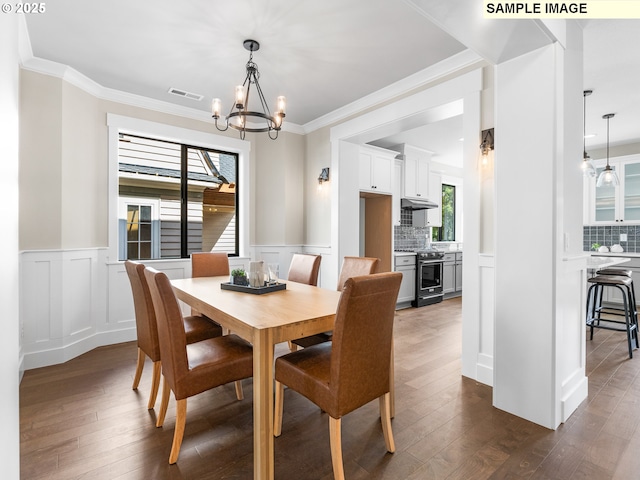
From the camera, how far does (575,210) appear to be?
7.37ft

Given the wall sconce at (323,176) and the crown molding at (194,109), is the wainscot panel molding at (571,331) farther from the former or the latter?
the wall sconce at (323,176)

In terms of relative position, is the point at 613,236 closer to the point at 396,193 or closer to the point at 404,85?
the point at 396,193

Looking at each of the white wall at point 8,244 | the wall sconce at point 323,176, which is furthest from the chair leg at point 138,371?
the wall sconce at point 323,176

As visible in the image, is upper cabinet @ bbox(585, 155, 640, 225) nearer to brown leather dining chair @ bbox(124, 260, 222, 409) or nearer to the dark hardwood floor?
the dark hardwood floor

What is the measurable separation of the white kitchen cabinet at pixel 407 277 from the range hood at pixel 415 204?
2.93 feet

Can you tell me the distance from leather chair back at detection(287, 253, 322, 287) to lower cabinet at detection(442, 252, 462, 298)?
3579mm

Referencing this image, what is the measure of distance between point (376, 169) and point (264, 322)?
397 cm

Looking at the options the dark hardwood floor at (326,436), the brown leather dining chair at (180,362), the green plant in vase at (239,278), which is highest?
the green plant in vase at (239,278)

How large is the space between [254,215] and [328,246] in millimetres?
1154

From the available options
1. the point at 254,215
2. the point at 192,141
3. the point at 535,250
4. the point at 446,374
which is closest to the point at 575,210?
the point at 535,250

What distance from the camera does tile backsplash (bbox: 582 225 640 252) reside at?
5.39m

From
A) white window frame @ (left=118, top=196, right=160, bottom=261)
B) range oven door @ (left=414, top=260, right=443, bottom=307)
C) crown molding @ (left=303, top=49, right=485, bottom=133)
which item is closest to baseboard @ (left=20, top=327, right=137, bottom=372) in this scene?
white window frame @ (left=118, top=196, right=160, bottom=261)

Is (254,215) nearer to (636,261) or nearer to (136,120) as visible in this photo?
(136,120)

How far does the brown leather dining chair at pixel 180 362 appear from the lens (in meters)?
1.66
